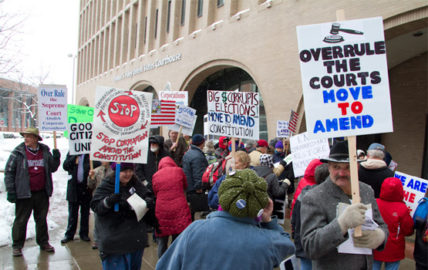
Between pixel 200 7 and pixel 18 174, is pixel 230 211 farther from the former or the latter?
pixel 200 7

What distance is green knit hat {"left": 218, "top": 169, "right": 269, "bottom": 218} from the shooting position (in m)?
1.90

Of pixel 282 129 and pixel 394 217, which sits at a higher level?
pixel 282 129

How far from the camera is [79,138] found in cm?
575

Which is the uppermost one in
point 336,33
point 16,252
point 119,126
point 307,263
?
point 336,33

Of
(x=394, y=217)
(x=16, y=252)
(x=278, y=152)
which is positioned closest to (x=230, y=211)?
(x=394, y=217)

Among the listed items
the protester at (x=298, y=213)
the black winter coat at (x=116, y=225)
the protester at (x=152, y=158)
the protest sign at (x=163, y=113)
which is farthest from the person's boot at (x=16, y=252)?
the protester at (x=298, y=213)

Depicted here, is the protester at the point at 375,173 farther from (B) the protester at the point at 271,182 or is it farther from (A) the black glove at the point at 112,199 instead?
(A) the black glove at the point at 112,199

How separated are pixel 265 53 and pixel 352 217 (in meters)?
10.6

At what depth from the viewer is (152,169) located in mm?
5902

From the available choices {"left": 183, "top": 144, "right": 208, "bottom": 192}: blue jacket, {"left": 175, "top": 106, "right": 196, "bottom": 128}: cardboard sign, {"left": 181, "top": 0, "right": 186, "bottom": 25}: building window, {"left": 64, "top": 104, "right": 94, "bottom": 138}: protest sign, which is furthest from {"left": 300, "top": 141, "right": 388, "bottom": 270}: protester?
{"left": 181, "top": 0, "right": 186, "bottom": 25}: building window

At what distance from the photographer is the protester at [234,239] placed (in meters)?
1.84

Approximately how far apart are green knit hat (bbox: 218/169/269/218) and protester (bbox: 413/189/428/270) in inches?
97.5

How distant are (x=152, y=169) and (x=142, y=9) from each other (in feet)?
65.1

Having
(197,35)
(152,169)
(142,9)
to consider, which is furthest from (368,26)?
(142,9)
